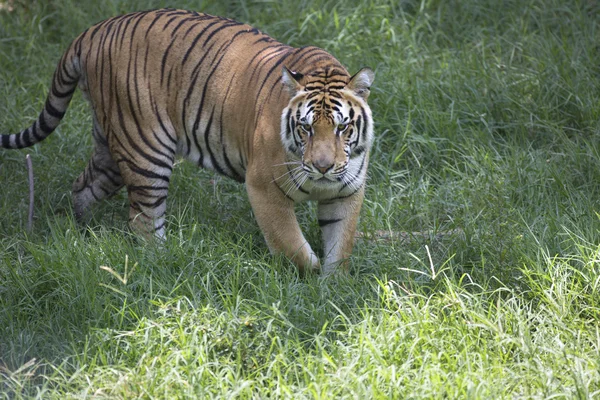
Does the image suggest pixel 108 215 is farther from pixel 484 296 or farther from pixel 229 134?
pixel 484 296

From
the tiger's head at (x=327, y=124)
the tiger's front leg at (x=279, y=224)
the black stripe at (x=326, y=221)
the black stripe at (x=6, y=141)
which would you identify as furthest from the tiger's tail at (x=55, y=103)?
the black stripe at (x=326, y=221)

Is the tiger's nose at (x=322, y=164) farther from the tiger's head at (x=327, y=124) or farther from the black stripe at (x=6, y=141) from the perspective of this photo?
the black stripe at (x=6, y=141)

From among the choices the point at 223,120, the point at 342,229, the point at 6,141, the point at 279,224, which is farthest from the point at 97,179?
the point at 342,229

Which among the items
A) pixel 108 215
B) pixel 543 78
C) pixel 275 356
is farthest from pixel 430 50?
pixel 275 356

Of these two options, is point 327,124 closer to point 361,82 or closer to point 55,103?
point 361,82

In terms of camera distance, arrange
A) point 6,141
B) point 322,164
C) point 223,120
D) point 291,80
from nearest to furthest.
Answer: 1. point 322,164
2. point 291,80
3. point 223,120
4. point 6,141

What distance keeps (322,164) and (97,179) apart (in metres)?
1.64

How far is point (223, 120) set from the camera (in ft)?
14.9

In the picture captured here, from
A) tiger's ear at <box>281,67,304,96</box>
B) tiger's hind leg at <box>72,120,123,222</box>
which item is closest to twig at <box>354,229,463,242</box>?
tiger's ear at <box>281,67,304,96</box>

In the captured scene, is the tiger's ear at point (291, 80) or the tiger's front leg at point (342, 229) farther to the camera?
the tiger's front leg at point (342, 229)

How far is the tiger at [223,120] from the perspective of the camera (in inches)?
160

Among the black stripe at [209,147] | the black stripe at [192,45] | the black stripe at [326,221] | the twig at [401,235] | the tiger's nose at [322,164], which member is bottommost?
the twig at [401,235]

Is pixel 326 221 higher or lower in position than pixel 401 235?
higher

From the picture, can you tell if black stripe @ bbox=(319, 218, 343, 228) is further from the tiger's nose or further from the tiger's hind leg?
the tiger's hind leg
